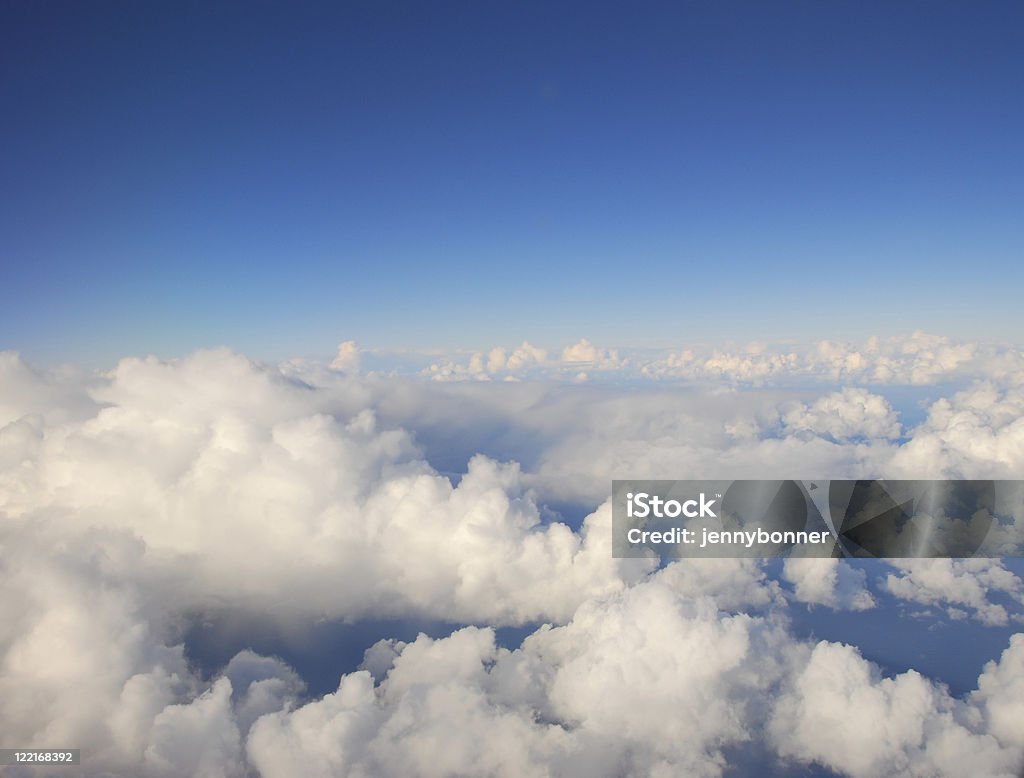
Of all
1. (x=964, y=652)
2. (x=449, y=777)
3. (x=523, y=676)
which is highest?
(x=449, y=777)

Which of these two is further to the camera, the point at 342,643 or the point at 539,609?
the point at 539,609

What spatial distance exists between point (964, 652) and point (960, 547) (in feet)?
620

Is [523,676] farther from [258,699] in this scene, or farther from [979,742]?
[979,742]

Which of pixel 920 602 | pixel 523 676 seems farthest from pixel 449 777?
pixel 920 602

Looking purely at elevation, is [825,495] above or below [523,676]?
above

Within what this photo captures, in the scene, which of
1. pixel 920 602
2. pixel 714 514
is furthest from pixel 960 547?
pixel 920 602

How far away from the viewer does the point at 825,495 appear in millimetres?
25672

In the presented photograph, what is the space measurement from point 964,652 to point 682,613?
15948cm

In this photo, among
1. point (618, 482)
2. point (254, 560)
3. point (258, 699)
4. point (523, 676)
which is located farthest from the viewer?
point (254, 560)

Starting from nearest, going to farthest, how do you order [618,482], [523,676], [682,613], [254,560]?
1. [618,482]
2. [682,613]
3. [523,676]
4. [254,560]

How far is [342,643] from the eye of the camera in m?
162
